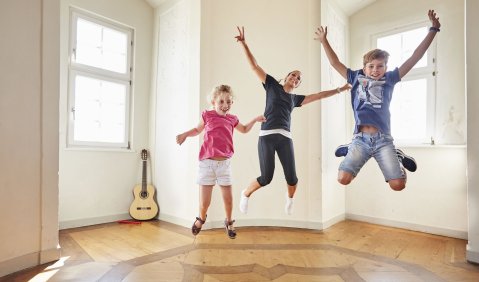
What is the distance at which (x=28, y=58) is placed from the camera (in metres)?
2.90

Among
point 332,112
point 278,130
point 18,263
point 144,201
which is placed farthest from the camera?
point 144,201

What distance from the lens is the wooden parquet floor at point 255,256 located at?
2.76 metres

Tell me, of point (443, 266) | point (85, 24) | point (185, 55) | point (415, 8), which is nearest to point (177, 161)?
point (185, 55)

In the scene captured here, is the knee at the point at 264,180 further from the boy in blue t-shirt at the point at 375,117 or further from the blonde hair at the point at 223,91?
the blonde hair at the point at 223,91

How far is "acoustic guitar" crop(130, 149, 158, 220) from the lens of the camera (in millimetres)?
4883

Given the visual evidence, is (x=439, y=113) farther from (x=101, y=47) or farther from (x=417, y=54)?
(x=101, y=47)

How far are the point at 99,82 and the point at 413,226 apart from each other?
5171 millimetres

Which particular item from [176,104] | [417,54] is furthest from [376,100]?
[176,104]

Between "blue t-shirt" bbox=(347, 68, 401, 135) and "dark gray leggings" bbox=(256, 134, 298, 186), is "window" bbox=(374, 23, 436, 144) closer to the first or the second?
"blue t-shirt" bbox=(347, 68, 401, 135)

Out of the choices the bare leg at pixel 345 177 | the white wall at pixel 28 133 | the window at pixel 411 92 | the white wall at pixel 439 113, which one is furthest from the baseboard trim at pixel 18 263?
the white wall at pixel 439 113

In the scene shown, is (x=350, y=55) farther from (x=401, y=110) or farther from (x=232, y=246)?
(x=232, y=246)

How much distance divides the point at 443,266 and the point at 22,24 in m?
4.68

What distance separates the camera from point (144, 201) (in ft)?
16.1

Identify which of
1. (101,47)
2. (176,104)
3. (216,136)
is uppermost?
(101,47)
